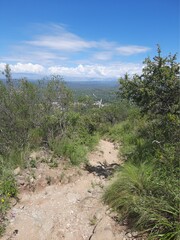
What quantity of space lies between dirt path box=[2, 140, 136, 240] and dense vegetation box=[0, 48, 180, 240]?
0.28m

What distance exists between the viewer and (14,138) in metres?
7.73

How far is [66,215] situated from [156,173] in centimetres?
233

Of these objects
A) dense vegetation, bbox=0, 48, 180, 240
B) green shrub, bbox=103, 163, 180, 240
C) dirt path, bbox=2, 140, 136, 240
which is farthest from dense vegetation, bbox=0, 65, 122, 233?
green shrub, bbox=103, 163, 180, 240

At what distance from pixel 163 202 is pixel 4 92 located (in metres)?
6.72

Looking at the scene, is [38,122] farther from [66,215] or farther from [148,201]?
[148,201]

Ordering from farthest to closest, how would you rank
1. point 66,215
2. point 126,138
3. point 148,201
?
1. point 126,138
2. point 66,215
3. point 148,201

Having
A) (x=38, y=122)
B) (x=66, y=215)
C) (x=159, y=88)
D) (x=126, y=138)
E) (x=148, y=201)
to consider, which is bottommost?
(x=66, y=215)

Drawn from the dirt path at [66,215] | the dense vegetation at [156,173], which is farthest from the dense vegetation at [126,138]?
the dirt path at [66,215]

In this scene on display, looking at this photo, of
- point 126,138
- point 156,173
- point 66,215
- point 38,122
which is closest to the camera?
point 156,173

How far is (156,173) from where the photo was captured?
15.9 ft

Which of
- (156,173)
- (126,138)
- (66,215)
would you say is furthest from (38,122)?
(156,173)

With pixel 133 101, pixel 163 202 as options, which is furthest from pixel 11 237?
pixel 133 101

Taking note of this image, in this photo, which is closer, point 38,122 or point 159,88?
point 159,88

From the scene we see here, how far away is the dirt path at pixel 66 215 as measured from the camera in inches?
172
